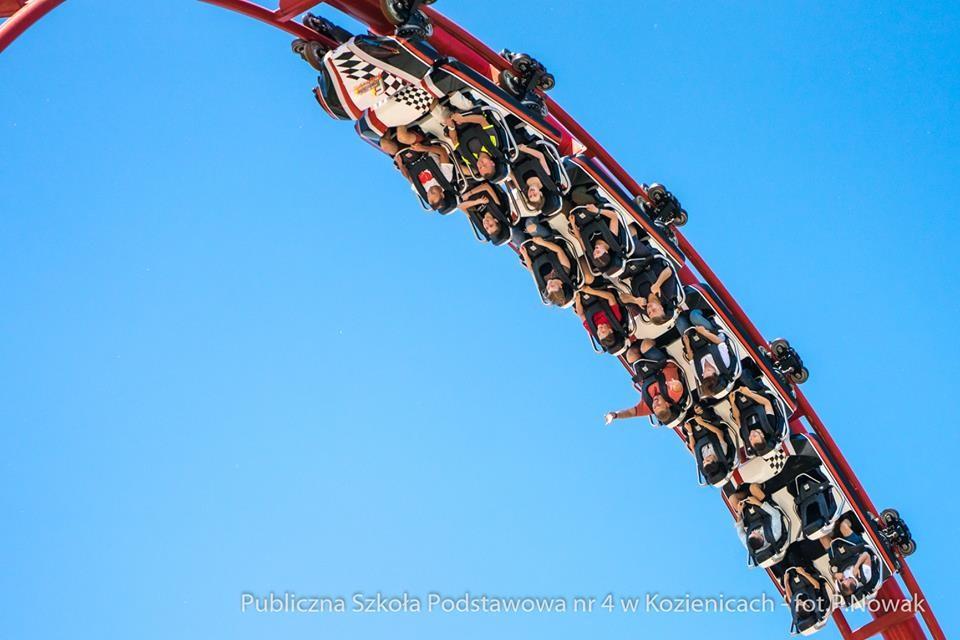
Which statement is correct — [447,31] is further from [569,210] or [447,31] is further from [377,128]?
[569,210]

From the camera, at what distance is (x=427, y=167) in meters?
11.0

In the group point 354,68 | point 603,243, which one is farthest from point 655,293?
point 354,68

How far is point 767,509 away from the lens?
12.4 meters

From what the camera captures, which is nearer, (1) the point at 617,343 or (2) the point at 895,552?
(1) the point at 617,343

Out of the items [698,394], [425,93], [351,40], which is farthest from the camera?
[698,394]

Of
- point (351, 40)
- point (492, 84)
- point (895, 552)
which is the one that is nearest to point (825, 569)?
point (895, 552)

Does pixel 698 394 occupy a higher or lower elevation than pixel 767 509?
higher

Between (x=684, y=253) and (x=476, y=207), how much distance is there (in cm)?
212

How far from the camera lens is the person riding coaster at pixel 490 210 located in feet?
36.6

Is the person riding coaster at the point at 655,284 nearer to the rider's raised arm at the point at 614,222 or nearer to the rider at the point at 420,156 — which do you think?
the rider's raised arm at the point at 614,222

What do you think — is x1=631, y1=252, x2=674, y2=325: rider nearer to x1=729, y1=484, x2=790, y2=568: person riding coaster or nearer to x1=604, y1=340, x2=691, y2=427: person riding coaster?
x1=604, y1=340, x2=691, y2=427: person riding coaster

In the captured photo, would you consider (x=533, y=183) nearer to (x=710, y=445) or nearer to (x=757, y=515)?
(x=710, y=445)

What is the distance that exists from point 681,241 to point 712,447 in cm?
209

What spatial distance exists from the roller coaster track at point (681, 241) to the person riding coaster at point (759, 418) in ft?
1.42
